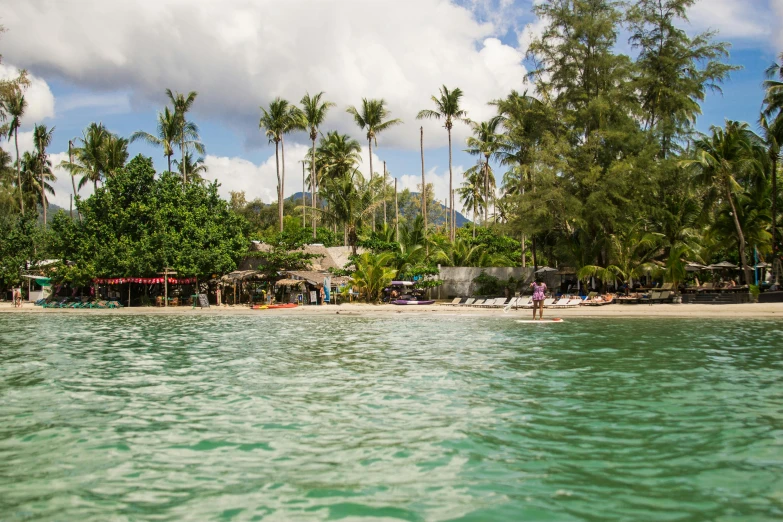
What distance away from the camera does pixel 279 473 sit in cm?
572

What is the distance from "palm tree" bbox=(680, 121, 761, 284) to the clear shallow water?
1873cm

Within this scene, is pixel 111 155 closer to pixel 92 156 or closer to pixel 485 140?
pixel 92 156

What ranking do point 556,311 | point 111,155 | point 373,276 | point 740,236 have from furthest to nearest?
point 111,155
point 373,276
point 740,236
point 556,311

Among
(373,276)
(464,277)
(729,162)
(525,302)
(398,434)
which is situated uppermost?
(729,162)

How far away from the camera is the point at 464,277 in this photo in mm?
35781

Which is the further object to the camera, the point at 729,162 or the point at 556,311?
the point at 729,162

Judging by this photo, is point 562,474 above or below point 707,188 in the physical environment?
below

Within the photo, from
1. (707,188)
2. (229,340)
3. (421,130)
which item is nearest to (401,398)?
(229,340)

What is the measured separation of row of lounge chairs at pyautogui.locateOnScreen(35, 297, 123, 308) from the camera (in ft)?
117

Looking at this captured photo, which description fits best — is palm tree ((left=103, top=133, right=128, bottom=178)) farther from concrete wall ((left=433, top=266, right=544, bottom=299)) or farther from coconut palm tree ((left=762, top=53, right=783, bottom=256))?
coconut palm tree ((left=762, top=53, right=783, bottom=256))

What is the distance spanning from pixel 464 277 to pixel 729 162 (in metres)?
14.7

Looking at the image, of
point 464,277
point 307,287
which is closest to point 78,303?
point 307,287

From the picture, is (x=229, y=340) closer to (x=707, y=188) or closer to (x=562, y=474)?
(x=562, y=474)

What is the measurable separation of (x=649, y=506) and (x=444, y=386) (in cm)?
518
